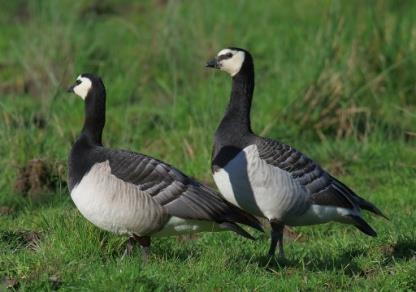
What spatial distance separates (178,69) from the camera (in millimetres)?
12438

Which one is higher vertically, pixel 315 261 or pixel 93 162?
pixel 93 162

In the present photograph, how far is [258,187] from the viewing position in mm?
7402

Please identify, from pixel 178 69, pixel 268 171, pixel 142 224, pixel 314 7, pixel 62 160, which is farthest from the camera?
pixel 314 7

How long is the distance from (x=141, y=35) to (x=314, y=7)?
3327mm

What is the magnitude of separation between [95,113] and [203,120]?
3107 millimetres

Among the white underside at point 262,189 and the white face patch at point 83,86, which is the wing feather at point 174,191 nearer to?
the white underside at point 262,189

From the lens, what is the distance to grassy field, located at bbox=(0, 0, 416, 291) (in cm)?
661

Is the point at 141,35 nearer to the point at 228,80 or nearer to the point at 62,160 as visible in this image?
the point at 228,80

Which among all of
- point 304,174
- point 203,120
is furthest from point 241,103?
point 203,120

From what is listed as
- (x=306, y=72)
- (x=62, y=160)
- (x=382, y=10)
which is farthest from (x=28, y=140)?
(x=382, y=10)

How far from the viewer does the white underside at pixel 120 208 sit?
6750mm

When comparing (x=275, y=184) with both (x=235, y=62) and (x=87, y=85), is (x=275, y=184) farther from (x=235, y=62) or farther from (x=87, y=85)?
(x=87, y=85)

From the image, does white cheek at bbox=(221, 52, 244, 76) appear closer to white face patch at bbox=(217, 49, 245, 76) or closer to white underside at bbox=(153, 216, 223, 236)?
white face patch at bbox=(217, 49, 245, 76)

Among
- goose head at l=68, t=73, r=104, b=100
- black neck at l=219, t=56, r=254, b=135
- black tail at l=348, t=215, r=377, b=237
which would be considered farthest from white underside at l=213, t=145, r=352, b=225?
goose head at l=68, t=73, r=104, b=100
